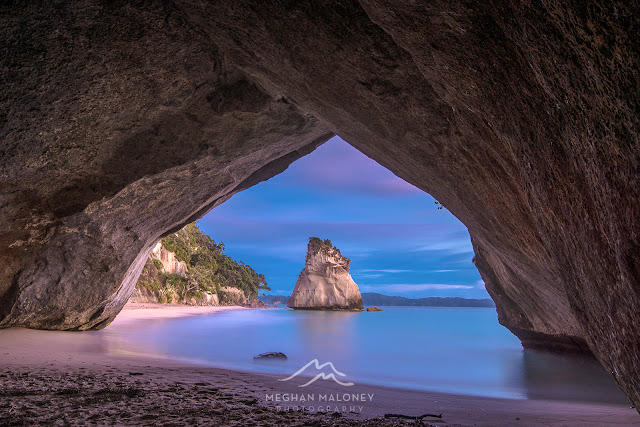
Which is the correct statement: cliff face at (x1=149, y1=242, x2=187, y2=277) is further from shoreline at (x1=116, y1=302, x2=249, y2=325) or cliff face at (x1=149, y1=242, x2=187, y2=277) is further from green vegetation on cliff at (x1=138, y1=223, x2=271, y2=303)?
shoreline at (x1=116, y1=302, x2=249, y2=325)

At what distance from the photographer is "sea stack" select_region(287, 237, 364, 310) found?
56719 mm

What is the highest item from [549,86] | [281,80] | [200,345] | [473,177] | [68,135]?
[281,80]

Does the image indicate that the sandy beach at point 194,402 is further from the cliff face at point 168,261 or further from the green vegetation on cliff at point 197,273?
the cliff face at point 168,261

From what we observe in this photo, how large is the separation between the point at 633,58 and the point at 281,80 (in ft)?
15.2

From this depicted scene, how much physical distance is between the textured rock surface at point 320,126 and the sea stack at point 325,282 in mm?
46907

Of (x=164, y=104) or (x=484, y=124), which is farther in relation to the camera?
A: (x=164, y=104)

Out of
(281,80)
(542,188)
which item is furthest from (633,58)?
(281,80)

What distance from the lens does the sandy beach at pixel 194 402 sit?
3.36m

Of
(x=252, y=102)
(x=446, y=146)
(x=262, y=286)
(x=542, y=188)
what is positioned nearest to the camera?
(x=542, y=188)

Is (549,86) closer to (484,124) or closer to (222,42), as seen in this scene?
(484,124)

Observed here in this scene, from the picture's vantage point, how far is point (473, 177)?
4.47 meters

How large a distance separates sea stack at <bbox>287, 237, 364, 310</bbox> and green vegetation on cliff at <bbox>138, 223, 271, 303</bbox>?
1460 centimetres

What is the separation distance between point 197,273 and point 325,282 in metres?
18.9

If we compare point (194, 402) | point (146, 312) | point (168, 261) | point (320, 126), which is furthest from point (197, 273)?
point (194, 402)
